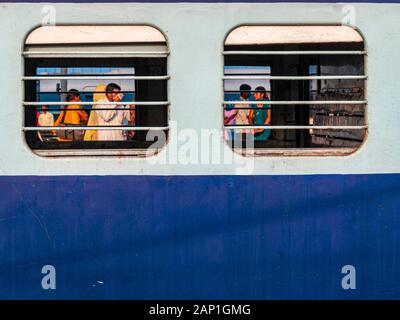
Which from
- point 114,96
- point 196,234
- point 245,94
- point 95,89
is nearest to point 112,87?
point 114,96

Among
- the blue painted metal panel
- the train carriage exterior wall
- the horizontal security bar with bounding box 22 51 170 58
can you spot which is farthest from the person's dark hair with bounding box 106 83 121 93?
the blue painted metal panel

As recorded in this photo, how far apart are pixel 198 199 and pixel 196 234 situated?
7.5 inches

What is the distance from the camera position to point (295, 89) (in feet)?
21.3

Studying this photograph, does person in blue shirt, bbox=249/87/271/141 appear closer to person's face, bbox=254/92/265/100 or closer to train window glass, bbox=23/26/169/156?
person's face, bbox=254/92/265/100

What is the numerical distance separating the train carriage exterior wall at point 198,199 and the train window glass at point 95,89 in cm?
9

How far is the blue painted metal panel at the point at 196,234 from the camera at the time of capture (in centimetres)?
532

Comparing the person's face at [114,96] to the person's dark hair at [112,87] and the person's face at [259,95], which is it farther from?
the person's face at [259,95]

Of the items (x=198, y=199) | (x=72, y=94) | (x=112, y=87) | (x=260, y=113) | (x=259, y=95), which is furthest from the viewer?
(x=259, y=95)

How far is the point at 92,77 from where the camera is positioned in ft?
17.8

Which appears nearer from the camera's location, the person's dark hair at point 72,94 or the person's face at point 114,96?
the person's dark hair at point 72,94

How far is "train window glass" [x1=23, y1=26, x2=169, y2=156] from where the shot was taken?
17.6 feet

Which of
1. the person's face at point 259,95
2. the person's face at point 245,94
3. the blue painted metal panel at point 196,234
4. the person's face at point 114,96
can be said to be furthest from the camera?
the person's face at point 259,95

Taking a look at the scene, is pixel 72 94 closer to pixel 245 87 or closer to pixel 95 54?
pixel 95 54

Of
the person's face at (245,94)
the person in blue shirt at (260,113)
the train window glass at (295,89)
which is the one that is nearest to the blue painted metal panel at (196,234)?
the train window glass at (295,89)
